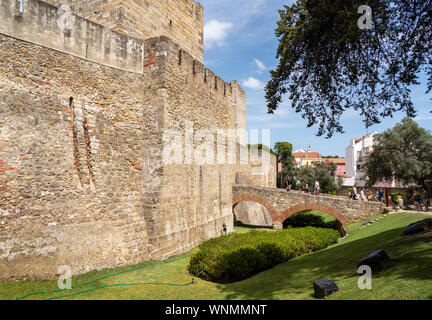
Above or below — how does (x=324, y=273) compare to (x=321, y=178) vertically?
below

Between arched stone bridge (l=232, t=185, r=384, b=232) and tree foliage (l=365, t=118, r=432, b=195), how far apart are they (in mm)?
9692

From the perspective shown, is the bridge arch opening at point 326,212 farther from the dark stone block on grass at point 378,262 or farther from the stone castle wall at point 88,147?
the dark stone block on grass at point 378,262

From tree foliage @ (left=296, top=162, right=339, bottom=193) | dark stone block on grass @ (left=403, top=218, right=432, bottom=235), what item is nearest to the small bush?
dark stone block on grass @ (left=403, top=218, right=432, bottom=235)

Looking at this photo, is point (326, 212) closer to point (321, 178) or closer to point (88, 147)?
point (88, 147)

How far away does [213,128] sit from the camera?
13508 millimetres

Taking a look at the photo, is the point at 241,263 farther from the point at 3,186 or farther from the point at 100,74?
the point at 100,74

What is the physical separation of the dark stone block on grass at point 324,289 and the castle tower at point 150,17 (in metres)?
10.3

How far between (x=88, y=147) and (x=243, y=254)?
5.63 metres

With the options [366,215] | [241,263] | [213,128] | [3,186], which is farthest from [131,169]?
[366,215]

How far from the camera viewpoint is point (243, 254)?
28.9 feet

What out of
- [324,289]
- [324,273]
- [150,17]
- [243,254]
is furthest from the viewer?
[150,17]

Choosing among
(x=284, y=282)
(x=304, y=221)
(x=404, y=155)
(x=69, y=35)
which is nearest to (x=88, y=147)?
(x=69, y=35)

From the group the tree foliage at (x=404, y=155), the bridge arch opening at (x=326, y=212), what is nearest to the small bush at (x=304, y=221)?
the bridge arch opening at (x=326, y=212)

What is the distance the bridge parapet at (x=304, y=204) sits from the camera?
1545 centimetres
